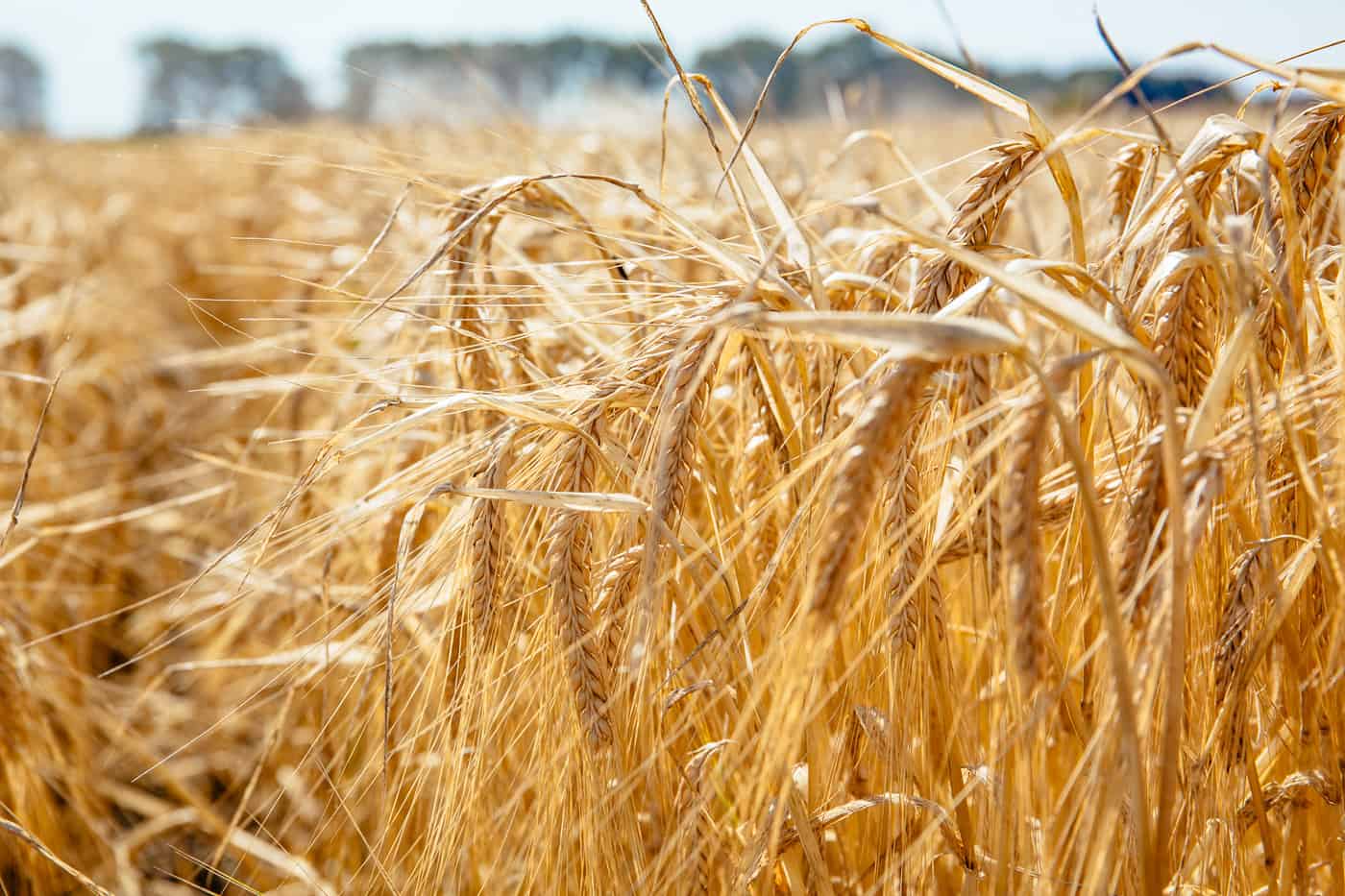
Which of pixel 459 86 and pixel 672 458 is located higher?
pixel 459 86

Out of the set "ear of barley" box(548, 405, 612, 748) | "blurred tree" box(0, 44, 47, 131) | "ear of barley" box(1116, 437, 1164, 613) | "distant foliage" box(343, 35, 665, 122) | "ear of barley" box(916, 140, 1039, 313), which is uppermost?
"blurred tree" box(0, 44, 47, 131)

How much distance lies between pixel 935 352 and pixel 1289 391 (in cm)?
35

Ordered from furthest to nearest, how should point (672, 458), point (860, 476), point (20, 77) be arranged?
point (20, 77), point (672, 458), point (860, 476)

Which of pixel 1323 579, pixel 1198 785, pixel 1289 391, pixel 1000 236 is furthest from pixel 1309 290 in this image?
pixel 1000 236

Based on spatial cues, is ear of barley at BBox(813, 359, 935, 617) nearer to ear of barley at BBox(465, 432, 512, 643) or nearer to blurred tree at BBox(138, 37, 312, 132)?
ear of barley at BBox(465, 432, 512, 643)

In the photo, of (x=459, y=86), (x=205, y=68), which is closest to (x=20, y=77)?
(x=205, y=68)

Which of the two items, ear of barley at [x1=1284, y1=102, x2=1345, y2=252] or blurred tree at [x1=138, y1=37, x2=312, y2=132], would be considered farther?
blurred tree at [x1=138, y1=37, x2=312, y2=132]

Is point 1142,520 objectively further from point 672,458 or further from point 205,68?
point 205,68

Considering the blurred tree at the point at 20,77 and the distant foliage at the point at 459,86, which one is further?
the blurred tree at the point at 20,77

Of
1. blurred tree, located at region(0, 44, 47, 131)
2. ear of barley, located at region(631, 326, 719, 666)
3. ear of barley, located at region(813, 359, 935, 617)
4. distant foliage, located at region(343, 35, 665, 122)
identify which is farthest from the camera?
blurred tree, located at region(0, 44, 47, 131)

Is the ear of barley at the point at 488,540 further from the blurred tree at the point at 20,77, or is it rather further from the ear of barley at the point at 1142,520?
the blurred tree at the point at 20,77

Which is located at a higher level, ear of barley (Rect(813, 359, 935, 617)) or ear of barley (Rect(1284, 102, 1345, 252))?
ear of barley (Rect(1284, 102, 1345, 252))

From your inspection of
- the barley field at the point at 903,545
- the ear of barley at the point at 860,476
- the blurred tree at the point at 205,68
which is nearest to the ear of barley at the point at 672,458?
the barley field at the point at 903,545

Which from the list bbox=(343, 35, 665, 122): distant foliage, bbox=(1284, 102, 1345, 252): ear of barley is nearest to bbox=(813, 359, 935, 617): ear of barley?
bbox=(1284, 102, 1345, 252): ear of barley
